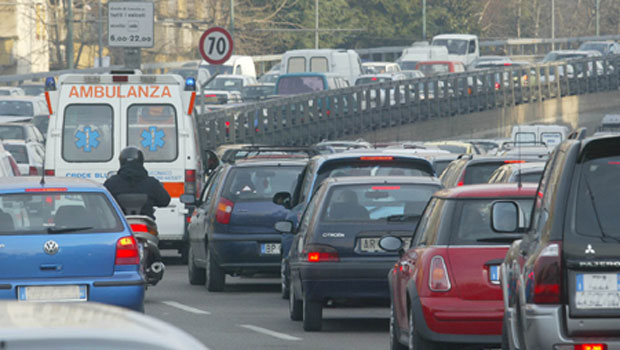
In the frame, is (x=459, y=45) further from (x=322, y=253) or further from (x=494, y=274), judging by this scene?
(x=494, y=274)

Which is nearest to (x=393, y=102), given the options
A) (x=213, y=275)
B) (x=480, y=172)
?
(x=480, y=172)

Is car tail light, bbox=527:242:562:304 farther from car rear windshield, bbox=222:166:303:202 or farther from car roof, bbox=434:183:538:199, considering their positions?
car rear windshield, bbox=222:166:303:202

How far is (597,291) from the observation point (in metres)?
7.86

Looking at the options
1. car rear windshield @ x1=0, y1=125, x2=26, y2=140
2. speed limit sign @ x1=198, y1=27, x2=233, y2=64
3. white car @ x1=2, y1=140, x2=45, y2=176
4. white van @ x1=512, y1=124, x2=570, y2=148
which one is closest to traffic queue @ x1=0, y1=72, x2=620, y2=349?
speed limit sign @ x1=198, y1=27, x2=233, y2=64

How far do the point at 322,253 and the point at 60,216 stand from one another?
2132mm

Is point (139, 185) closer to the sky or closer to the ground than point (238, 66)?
closer to the sky

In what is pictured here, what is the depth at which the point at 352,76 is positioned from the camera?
60719 millimetres

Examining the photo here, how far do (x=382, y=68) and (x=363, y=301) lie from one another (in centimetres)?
5996

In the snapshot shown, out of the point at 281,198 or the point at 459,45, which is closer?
the point at 281,198

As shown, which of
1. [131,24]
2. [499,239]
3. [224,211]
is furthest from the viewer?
[131,24]

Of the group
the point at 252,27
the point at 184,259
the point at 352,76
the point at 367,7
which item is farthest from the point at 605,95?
the point at 184,259

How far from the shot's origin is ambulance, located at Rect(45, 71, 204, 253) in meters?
22.0

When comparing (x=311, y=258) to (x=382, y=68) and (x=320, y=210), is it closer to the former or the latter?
(x=320, y=210)

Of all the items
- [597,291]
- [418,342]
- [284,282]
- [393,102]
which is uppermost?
[597,291]
